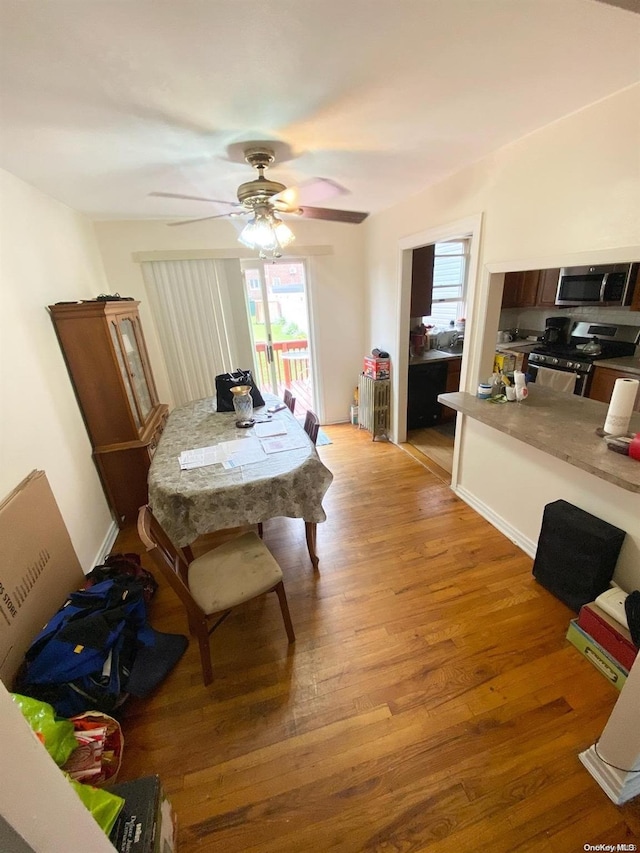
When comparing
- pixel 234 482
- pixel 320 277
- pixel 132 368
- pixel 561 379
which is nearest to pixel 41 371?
pixel 132 368

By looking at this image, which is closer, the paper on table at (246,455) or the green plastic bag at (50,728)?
the green plastic bag at (50,728)

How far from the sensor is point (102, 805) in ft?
3.10

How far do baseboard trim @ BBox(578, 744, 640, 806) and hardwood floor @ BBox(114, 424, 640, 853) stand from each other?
31 mm

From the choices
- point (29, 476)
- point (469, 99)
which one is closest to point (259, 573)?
point (29, 476)

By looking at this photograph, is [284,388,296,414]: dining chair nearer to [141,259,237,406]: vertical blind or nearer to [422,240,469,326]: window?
[141,259,237,406]: vertical blind

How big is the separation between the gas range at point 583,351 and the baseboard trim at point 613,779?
10.1 ft

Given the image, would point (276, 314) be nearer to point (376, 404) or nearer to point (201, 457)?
point (376, 404)

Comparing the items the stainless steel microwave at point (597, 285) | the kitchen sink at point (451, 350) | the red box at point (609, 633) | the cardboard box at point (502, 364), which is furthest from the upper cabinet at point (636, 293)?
the red box at point (609, 633)

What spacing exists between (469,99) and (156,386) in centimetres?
342

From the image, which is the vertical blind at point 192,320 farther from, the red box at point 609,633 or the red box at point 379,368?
the red box at point 609,633

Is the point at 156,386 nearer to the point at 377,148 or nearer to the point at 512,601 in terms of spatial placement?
the point at 377,148

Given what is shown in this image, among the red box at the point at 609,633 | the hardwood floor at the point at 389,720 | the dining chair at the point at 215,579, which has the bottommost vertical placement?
the hardwood floor at the point at 389,720

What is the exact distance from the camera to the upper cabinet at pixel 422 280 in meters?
3.49

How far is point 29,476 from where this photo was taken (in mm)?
1724
